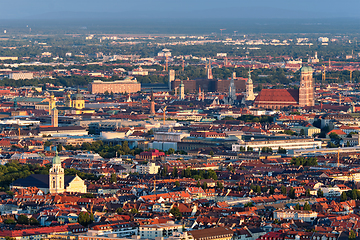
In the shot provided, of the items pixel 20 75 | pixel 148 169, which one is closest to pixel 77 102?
pixel 20 75

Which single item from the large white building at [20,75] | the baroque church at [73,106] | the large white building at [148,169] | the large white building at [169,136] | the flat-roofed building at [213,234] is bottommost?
the large white building at [20,75]

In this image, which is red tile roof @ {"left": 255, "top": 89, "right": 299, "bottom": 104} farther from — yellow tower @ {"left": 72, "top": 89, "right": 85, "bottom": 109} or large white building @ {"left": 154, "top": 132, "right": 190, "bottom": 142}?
A: large white building @ {"left": 154, "top": 132, "right": 190, "bottom": 142}

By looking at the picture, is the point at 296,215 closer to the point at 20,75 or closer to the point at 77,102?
the point at 77,102

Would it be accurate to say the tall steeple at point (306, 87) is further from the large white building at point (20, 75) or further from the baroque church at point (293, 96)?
the large white building at point (20, 75)

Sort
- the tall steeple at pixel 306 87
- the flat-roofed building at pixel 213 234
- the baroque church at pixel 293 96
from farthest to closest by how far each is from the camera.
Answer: the baroque church at pixel 293 96 → the tall steeple at pixel 306 87 → the flat-roofed building at pixel 213 234

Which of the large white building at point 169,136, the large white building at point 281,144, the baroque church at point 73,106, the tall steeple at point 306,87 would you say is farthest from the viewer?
the tall steeple at point 306,87

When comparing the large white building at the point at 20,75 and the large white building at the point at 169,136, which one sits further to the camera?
the large white building at the point at 20,75

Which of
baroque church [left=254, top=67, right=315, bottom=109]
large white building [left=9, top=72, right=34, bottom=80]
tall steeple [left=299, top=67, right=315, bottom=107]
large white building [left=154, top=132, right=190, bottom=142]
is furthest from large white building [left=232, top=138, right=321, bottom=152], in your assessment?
large white building [left=9, top=72, right=34, bottom=80]

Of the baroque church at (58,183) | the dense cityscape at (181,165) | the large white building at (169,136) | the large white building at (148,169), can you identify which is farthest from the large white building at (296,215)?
the large white building at (169,136)
